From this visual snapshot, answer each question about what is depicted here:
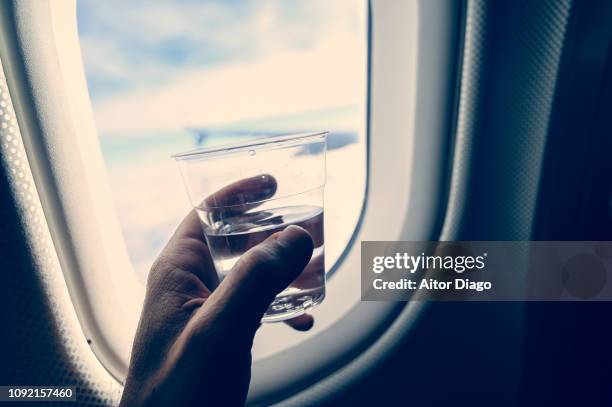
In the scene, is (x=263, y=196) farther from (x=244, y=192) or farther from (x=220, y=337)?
(x=220, y=337)

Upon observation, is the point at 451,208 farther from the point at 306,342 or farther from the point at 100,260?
the point at 100,260

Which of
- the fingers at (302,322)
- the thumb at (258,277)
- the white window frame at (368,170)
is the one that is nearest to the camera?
the thumb at (258,277)

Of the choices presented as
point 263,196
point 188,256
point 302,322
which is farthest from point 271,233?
point 302,322

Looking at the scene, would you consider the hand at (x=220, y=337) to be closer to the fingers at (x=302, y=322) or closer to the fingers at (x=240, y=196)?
the fingers at (x=240, y=196)

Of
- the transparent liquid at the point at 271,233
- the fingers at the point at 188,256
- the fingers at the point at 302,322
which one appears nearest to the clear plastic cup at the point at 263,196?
the transparent liquid at the point at 271,233

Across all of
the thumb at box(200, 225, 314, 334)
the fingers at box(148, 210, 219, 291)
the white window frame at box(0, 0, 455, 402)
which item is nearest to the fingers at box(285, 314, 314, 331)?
the white window frame at box(0, 0, 455, 402)

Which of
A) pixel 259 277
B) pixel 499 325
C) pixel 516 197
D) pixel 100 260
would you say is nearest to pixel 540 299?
pixel 499 325

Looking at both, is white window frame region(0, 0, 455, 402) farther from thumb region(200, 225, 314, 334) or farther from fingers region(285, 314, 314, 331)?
thumb region(200, 225, 314, 334)
